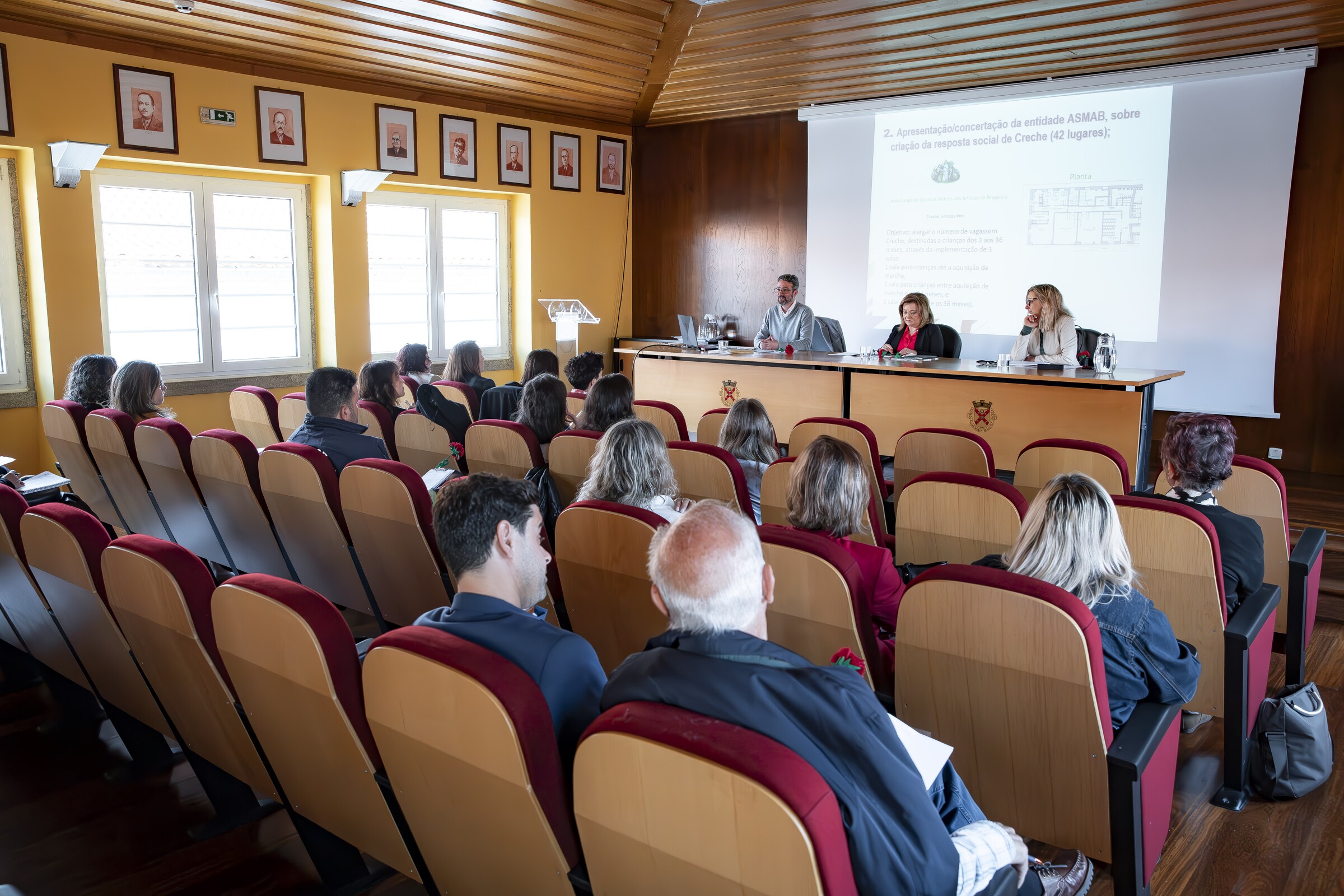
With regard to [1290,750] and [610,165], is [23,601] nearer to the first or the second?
[1290,750]

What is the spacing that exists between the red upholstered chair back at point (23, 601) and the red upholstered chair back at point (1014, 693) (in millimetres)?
2290

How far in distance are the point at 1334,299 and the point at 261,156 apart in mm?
8253

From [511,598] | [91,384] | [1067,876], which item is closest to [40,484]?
[91,384]

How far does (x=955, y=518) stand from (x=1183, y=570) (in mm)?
610

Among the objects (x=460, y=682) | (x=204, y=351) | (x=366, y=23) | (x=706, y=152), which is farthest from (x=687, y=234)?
(x=460, y=682)

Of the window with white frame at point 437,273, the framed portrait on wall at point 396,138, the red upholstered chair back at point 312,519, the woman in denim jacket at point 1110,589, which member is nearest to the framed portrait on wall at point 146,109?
the framed portrait on wall at point 396,138

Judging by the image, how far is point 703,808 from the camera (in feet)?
3.95

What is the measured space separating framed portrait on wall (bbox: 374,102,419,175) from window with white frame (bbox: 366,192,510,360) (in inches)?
16.0

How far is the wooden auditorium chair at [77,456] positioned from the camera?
4.58 metres

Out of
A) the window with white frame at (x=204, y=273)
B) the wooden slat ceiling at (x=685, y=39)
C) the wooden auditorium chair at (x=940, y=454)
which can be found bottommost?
the wooden auditorium chair at (x=940, y=454)

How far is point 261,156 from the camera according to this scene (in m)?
7.62

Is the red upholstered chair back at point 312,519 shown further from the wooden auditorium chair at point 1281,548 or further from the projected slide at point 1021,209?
the projected slide at point 1021,209

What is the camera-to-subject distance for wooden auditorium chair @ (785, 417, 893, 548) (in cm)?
378

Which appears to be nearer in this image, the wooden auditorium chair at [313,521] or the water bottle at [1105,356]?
the wooden auditorium chair at [313,521]
